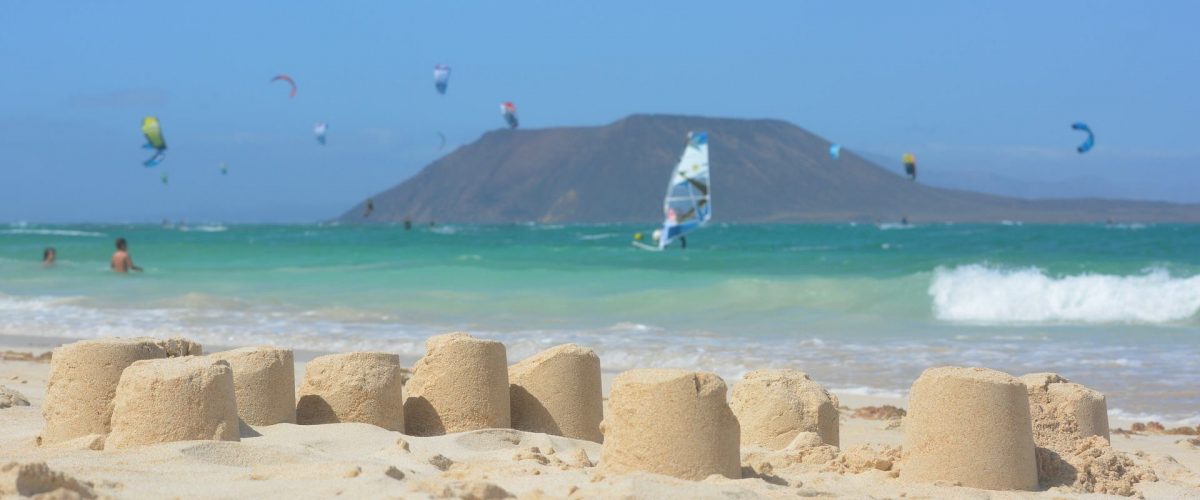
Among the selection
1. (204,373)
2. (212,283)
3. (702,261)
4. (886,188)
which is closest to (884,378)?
(204,373)

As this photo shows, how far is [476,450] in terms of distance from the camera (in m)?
6.18

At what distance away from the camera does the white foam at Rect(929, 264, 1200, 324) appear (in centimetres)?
1820

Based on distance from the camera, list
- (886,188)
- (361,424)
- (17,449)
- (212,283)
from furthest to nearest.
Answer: (886,188)
(212,283)
(361,424)
(17,449)

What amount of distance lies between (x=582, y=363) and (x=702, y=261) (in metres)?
29.3

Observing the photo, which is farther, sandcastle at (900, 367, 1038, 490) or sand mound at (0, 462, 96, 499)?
sandcastle at (900, 367, 1038, 490)

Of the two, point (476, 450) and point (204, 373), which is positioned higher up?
point (204, 373)

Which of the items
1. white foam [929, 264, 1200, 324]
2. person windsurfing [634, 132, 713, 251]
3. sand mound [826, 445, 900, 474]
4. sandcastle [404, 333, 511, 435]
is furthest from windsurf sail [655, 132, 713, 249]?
sand mound [826, 445, 900, 474]

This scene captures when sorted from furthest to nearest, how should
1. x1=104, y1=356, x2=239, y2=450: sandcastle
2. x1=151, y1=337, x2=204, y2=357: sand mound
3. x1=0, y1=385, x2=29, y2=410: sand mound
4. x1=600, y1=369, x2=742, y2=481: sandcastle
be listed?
x1=0, y1=385, x2=29, y2=410: sand mound → x1=151, y1=337, x2=204, y2=357: sand mound → x1=104, y1=356, x2=239, y2=450: sandcastle → x1=600, y1=369, x2=742, y2=481: sandcastle

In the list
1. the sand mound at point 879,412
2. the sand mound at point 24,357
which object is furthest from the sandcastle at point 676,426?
the sand mound at point 24,357

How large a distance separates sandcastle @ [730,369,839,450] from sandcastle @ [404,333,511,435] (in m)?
1.22

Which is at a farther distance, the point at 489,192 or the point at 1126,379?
the point at 489,192

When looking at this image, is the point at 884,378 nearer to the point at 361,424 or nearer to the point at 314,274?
the point at 361,424

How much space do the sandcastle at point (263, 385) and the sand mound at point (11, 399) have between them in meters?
2.20

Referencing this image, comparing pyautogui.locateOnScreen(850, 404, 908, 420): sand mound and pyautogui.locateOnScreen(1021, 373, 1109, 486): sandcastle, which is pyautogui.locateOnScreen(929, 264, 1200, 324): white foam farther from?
pyautogui.locateOnScreen(1021, 373, 1109, 486): sandcastle
